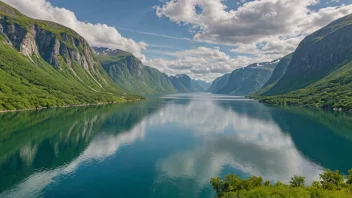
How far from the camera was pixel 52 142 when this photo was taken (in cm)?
11925

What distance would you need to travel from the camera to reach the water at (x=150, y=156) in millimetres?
68188

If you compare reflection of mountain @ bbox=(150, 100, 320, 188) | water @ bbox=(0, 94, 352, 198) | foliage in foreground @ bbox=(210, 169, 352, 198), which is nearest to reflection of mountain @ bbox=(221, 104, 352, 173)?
water @ bbox=(0, 94, 352, 198)

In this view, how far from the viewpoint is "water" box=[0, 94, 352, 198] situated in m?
68.2

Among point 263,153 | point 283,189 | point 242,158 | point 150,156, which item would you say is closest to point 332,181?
point 283,189

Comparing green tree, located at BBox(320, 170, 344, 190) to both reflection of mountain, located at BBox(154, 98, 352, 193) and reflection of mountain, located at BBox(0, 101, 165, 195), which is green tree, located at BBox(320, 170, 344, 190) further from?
reflection of mountain, located at BBox(0, 101, 165, 195)

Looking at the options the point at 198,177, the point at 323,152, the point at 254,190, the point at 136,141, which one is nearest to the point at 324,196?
the point at 254,190

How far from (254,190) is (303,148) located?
7209 centimetres

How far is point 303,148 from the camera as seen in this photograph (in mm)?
113062

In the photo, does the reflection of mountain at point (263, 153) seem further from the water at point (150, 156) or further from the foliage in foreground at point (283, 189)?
the foliage in foreground at point (283, 189)

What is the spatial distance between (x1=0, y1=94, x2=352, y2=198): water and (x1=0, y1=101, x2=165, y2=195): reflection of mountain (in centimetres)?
31

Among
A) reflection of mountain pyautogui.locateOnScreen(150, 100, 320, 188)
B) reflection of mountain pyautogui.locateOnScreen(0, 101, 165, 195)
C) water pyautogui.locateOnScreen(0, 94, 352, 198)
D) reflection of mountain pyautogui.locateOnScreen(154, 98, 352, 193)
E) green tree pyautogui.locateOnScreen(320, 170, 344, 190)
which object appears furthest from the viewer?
reflection of mountain pyautogui.locateOnScreen(0, 101, 165, 195)

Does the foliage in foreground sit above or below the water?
above

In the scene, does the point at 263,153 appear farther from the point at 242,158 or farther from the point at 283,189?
the point at 283,189

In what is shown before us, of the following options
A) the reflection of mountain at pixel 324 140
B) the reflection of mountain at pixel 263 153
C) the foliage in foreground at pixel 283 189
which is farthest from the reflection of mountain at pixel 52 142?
the reflection of mountain at pixel 324 140
